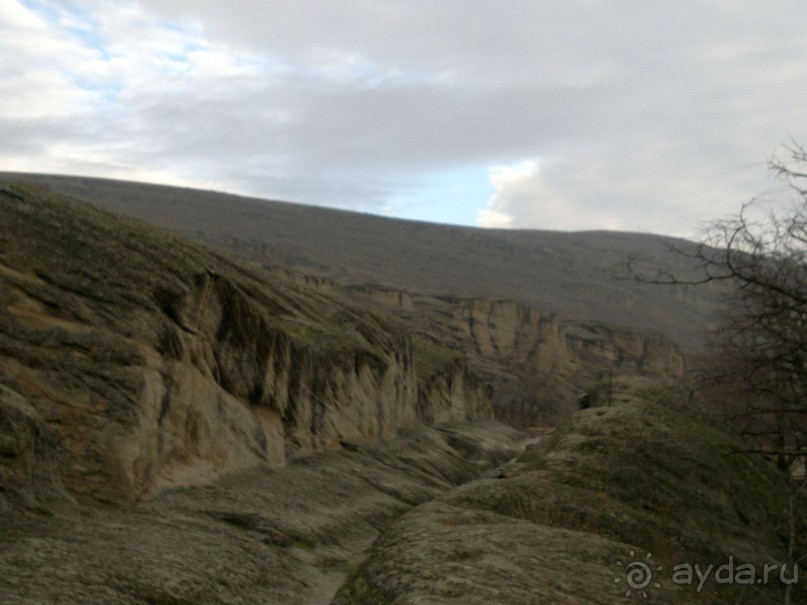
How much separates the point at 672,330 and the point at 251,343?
111m

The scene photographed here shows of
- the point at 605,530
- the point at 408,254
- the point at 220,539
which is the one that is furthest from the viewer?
the point at 408,254

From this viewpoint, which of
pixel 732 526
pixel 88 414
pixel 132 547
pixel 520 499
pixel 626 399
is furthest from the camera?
pixel 626 399

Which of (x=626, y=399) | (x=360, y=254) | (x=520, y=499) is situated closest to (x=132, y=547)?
(x=520, y=499)

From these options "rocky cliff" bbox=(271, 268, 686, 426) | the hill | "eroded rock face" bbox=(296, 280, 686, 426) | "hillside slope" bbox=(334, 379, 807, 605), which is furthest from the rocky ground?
"eroded rock face" bbox=(296, 280, 686, 426)

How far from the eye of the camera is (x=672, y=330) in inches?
4833

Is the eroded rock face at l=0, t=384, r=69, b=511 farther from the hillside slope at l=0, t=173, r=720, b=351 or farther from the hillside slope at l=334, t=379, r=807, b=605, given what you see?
the hillside slope at l=0, t=173, r=720, b=351

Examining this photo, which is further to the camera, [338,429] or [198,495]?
[338,429]

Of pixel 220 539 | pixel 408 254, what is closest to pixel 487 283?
pixel 408 254

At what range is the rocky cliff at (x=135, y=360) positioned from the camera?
1315 cm

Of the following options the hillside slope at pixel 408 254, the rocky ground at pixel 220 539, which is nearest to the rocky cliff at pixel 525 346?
the hillside slope at pixel 408 254

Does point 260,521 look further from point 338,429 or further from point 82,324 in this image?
point 338,429

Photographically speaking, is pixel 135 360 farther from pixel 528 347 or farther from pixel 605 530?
pixel 528 347

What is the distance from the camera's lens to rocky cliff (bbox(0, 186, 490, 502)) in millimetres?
13148

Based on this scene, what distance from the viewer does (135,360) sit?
14703mm
